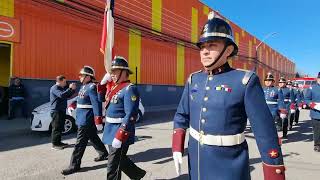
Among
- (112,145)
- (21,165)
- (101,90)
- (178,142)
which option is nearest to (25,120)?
(21,165)

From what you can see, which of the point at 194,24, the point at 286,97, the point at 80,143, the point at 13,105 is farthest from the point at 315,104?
the point at 194,24

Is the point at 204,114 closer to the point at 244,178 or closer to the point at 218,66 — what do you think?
the point at 218,66

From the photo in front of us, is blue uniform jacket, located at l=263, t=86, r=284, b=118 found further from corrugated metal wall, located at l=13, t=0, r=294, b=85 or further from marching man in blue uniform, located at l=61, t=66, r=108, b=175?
corrugated metal wall, located at l=13, t=0, r=294, b=85

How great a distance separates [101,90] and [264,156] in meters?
3.85

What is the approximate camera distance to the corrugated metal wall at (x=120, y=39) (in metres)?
15.4

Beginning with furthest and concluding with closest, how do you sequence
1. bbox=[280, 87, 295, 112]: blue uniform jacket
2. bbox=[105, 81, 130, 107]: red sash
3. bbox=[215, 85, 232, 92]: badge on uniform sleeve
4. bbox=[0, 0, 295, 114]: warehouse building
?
1. bbox=[0, 0, 295, 114]: warehouse building
2. bbox=[280, 87, 295, 112]: blue uniform jacket
3. bbox=[105, 81, 130, 107]: red sash
4. bbox=[215, 85, 232, 92]: badge on uniform sleeve

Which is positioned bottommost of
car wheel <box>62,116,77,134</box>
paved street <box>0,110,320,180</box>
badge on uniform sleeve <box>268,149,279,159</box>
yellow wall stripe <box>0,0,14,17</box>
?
paved street <box>0,110,320,180</box>

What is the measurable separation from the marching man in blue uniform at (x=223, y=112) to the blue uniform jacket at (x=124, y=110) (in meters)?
1.99

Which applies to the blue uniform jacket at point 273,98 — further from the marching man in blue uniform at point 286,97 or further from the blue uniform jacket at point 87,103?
the blue uniform jacket at point 87,103

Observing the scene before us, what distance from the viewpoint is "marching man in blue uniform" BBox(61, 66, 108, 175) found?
6.42 meters

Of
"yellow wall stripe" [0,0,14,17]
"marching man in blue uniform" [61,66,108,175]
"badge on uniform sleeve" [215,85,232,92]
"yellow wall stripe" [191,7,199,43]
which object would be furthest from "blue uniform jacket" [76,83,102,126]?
"yellow wall stripe" [191,7,199,43]

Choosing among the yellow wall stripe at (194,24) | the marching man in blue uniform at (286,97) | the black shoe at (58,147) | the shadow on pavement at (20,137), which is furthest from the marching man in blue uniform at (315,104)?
the yellow wall stripe at (194,24)

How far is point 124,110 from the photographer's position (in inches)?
203

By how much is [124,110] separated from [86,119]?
1896 millimetres
